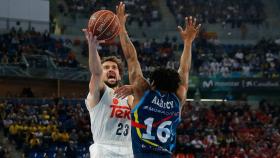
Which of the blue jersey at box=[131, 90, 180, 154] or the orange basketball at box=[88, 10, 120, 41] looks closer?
the blue jersey at box=[131, 90, 180, 154]

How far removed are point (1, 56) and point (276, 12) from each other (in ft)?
64.6

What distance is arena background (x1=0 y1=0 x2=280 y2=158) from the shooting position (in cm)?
2542

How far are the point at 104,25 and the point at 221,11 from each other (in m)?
34.1

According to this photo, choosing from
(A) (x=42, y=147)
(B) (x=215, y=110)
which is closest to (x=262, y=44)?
(B) (x=215, y=110)

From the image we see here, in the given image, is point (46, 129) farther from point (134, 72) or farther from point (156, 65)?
point (134, 72)

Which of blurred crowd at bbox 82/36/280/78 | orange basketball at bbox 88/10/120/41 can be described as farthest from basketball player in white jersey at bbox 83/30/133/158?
blurred crowd at bbox 82/36/280/78

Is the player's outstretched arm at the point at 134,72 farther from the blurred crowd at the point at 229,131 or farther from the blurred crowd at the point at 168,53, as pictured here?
the blurred crowd at the point at 168,53

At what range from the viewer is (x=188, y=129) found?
2775cm

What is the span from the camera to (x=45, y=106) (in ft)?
88.5

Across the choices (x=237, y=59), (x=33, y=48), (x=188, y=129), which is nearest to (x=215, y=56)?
(x=237, y=59)

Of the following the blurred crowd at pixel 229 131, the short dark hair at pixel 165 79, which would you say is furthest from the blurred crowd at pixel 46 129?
the short dark hair at pixel 165 79

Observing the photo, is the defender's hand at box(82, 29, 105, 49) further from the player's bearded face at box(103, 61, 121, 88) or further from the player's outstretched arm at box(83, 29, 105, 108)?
the player's bearded face at box(103, 61, 121, 88)

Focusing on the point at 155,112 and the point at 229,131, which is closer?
the point at 155,112

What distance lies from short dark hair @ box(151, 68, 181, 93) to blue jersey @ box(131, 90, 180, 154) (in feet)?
0.21
